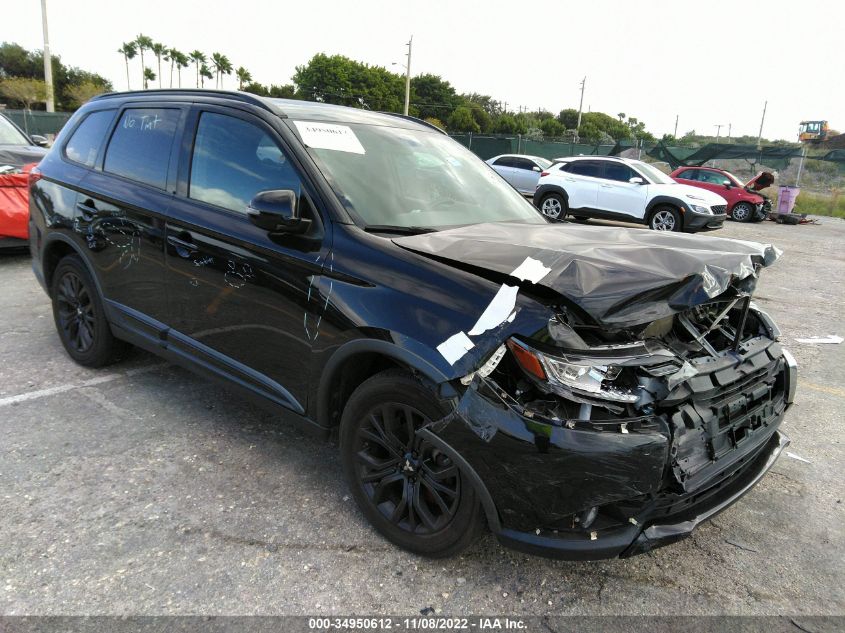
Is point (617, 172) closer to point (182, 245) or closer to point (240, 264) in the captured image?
point (182, 245)

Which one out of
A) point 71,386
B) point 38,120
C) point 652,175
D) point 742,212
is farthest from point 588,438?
point 38,120

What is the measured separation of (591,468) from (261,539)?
1497mm

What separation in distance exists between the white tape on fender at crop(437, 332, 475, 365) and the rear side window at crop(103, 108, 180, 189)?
222cm

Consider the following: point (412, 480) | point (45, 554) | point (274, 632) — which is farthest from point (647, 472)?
point (45, 554)

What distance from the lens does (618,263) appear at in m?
2.35

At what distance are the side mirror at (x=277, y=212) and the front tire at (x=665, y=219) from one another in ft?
41.0

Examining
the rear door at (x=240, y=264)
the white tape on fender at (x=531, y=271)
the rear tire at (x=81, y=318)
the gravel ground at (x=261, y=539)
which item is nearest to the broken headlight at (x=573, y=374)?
the white tape on fender at (x=531, y=271)

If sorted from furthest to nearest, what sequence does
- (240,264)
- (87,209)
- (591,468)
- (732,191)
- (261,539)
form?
(732,191), (87,209), (240,264), (261,539), (591,468)

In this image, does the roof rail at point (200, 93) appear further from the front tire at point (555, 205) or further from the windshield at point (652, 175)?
the windshield at point (652, 175)

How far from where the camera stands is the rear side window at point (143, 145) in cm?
360

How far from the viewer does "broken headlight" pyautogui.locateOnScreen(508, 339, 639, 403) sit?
2.10m

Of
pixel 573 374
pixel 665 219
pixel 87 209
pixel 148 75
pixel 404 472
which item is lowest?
pixel 404 472

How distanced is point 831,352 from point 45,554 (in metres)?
6.32

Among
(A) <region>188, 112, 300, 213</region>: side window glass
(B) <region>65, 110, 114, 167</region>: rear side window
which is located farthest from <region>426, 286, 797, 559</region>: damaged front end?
(B) <region>65, 110, 114, 167</region>: rear side window
